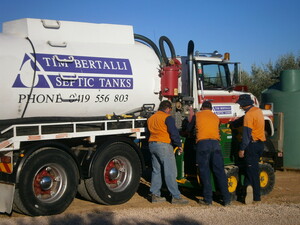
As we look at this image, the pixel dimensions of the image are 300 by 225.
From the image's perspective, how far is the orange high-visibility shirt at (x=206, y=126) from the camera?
880cm

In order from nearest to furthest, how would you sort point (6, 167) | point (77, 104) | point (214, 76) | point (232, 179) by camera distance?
point (6, 167) → point (77, 104) → point (232, 179) → point (214, 76)

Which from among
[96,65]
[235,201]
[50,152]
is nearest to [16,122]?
[50,152]

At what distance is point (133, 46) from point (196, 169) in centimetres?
289

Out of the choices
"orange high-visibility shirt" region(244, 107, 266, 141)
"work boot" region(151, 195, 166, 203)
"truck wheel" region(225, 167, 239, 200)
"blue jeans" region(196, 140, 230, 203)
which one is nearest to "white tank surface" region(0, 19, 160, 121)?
"blue jeans" region(196, 140, 230, 203)

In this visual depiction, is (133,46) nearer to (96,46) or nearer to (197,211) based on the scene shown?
(96,46)

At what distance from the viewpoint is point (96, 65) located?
879cm

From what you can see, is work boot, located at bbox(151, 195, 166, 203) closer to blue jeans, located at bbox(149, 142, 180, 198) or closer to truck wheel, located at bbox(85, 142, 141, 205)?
blue jeans, located at bbox(149, 142, 180, 198)

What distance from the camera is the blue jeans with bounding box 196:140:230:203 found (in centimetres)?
879

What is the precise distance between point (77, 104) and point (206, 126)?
8.13ft

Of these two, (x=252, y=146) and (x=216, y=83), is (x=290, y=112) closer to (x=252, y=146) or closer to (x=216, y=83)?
(x=216, y=83)

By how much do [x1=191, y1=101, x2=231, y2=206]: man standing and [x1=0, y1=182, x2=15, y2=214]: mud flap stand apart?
11.5ft

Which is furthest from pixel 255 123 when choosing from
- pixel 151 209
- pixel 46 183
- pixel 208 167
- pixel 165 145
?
pixel 46 183

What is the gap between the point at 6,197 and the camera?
7.48 metres

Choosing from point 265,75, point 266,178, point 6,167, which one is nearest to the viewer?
point 6,167
